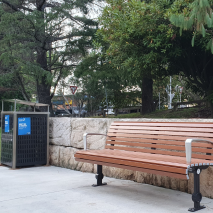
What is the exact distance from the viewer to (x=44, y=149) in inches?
251

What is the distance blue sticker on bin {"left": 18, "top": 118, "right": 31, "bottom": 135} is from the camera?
19.9 ft

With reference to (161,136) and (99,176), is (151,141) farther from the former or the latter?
(99,176)

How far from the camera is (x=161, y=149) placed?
425 centimetres

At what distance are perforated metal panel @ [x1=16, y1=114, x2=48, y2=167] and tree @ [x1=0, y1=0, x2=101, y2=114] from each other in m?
4.85

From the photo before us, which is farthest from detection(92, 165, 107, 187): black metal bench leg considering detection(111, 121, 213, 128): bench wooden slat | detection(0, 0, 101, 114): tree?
detection(0, 0, 101, 114): tree

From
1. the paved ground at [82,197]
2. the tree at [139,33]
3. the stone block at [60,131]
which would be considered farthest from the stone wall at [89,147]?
the tree at [139,33]

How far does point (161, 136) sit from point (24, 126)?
10.3ft

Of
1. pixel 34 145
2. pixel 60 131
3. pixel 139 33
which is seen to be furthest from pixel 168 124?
pixel 139 33

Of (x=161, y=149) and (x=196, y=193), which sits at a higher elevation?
(x=161, y=149)

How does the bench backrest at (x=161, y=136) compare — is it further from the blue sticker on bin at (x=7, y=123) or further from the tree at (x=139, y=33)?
the tree at (x=139, y=33)

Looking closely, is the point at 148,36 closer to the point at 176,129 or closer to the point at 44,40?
the point at 176,129

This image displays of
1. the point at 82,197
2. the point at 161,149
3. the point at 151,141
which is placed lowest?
the point at 82,197

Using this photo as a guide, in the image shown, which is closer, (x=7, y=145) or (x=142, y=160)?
(x=142, y=160)

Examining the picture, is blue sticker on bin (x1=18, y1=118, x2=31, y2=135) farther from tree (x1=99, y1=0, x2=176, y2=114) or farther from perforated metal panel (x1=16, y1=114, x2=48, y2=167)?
tree (x1=99, y1=0, x2=176, y2=114)
